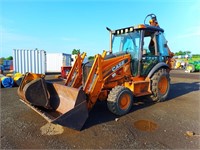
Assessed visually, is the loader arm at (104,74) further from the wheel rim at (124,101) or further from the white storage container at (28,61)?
the white storage container at (28,61)

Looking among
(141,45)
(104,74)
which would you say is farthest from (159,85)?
(104,74)

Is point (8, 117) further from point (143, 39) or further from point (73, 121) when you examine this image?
point (143, 39)

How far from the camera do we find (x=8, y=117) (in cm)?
463

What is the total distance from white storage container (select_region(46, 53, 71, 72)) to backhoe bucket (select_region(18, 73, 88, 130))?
1668cm

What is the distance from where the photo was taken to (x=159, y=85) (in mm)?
5926

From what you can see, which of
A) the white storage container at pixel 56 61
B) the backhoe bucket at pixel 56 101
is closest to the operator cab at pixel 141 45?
the backhoe bucket at pixel 56 101

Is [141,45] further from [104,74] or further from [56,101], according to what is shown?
[56,101]

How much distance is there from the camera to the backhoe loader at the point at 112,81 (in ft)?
13.1

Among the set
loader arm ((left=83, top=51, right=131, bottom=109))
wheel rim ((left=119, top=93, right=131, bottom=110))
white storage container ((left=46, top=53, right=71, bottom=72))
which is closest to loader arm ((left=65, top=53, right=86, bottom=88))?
loader arm ((left=83, top=51, right=131, bottom=109))

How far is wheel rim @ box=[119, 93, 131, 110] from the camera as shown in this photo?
4.61 m

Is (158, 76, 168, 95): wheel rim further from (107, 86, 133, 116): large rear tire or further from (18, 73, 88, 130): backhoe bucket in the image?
(18, 73, 88, 130): backhoe bucket

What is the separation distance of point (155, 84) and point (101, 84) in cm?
221

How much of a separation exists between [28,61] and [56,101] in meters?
11.2

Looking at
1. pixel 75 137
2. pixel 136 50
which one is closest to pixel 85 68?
pixel 136 50
